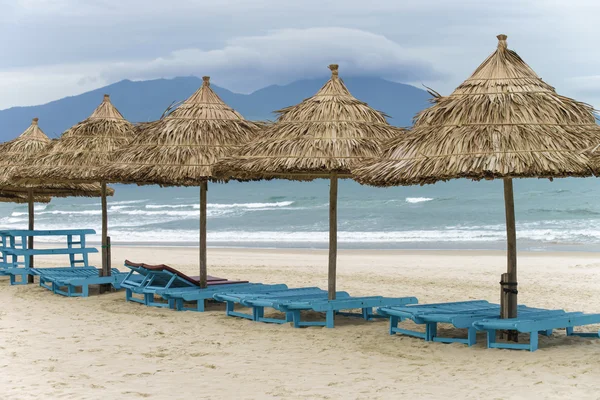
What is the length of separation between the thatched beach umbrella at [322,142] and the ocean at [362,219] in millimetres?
13827

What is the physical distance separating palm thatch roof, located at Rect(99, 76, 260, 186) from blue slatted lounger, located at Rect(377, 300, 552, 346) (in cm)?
281

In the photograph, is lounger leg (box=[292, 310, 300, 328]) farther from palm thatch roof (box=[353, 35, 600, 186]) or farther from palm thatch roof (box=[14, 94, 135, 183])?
palm thatch roof (box=[14, 94, 135, 183])

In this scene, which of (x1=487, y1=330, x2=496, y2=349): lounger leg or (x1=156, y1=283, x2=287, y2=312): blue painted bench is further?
(x1=156, y1=283, x2=287, y2=312): blue painted bench

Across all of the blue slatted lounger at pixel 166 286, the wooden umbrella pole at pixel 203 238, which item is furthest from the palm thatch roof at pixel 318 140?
the blue slatted lounger at pixel 166 286

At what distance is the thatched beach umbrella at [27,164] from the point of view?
11.9m

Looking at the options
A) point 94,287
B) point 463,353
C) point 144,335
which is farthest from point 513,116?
point 94,287

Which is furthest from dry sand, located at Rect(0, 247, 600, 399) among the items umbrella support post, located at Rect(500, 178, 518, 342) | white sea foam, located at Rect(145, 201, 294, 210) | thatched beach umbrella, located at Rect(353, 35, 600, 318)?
white sea foam, located at Rect(145, 201, 294, 210)

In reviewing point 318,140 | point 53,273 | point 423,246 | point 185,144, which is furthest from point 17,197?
point 423,246

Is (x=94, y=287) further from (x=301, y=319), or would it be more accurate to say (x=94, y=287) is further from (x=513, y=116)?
(x=513, y=116)

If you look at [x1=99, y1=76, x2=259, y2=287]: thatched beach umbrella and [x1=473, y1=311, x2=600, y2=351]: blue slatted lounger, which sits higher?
[x1=99, y1=76, x2=259, y2=287]: thatched beach umbrella

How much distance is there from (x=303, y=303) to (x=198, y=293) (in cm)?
170

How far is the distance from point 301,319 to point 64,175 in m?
3.96

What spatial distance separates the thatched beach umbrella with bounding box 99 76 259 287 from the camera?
30.3ft

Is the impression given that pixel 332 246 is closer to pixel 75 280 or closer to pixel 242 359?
pixel 242 359
